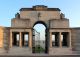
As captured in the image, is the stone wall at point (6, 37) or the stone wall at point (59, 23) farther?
the stone wall at point (6, 37)

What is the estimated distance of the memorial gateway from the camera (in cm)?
4222

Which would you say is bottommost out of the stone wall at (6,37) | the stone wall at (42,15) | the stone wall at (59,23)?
the stone wall at (6,37)

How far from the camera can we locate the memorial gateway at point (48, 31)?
42.2m

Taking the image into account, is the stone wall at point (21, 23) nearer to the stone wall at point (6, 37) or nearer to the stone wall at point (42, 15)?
the stone wall at point (42, 15)

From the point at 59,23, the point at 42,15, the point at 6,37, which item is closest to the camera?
the point at 59,23

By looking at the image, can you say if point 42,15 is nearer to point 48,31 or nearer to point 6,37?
point 48,31

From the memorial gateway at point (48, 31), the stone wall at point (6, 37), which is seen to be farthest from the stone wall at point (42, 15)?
the stone wall at point (6, 37)

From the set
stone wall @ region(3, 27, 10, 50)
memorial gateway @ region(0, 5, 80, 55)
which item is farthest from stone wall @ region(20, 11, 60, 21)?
stone wall @ region(3, 27, 10, 50)

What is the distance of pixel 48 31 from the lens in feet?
143

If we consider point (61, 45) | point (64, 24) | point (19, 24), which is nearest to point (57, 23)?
point (64, 24)

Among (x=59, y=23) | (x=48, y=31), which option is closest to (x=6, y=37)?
(x=48, y=31)

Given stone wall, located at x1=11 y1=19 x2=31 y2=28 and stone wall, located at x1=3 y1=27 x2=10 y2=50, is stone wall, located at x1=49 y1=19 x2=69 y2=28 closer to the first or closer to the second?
stone wall, located at x1=11 y1=19 x2=31 y2=28

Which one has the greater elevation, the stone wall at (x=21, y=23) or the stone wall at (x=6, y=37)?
the stone wall at (x=21, y=23)

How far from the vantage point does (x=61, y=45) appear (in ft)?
139
